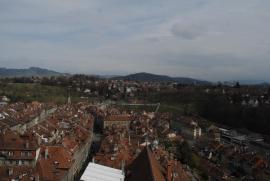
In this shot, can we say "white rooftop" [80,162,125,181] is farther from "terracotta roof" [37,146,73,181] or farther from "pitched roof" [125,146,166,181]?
"terracotta roof" [37,146,73,181]

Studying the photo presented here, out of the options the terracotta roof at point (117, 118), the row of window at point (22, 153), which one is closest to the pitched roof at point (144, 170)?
the row of window at point (22, 153)

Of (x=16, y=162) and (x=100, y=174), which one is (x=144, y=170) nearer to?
(x=100, y=174)

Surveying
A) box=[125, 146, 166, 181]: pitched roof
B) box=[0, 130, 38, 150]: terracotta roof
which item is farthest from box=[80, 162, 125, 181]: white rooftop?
box=[0, 130, 38, 150]: terracotta roof

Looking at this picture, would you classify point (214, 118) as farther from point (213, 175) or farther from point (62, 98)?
point (213, 175)

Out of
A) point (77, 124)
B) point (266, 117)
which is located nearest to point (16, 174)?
point (77, 124)

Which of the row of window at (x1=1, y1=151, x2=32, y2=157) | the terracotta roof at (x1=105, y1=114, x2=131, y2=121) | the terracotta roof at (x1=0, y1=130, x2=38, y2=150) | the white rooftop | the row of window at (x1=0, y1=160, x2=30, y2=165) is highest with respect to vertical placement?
the white rooftop

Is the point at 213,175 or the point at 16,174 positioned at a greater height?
the point at 16,174
